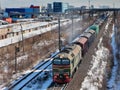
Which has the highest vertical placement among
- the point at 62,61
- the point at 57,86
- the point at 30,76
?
the point at 62,61

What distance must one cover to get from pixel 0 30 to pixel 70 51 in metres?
25.3

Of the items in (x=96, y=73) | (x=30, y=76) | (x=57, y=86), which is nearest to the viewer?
(x=57, y=86)

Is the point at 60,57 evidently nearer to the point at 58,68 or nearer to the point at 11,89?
the point at 58,68

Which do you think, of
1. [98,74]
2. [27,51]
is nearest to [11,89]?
[98,74]

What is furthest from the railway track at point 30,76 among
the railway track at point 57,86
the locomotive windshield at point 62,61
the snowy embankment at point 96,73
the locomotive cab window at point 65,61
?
the snowy embankment at point 96,73

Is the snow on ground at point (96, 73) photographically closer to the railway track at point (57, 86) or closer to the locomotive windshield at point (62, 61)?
the railway track at point (57, 86)

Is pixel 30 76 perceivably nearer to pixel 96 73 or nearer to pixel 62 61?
pixel 62 61

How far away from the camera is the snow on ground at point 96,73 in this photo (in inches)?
947

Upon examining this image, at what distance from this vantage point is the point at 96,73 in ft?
94.4

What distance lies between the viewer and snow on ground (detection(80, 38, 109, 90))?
2405 cm

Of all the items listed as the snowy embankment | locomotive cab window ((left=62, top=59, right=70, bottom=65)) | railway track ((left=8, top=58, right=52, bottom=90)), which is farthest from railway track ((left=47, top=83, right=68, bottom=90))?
railway track ((left=8, top=58, right=52, bottom=90))

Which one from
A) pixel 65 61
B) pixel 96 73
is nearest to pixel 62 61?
pixel 65 61

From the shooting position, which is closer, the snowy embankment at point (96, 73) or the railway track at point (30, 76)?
the snowy embankment at point (96, 73)

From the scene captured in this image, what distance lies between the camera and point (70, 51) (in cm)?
2580
